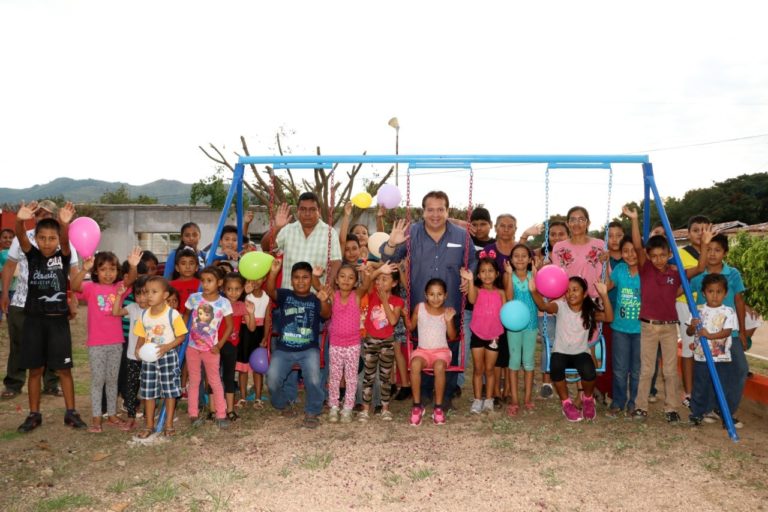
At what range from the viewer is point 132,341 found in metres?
4.80

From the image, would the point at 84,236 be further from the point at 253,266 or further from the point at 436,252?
the point at 436,252

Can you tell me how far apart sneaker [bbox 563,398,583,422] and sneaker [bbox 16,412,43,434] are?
4315 millimetres

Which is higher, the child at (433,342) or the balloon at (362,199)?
the balloon at (362,199)

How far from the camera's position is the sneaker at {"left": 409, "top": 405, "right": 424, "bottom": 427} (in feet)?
16.3

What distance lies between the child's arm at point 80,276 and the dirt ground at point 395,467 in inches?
44.6

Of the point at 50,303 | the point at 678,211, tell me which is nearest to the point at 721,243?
the point at 50,303

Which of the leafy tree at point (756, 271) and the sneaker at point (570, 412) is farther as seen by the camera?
the leafy tree at point (756, 271)

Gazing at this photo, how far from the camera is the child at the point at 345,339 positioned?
511 centimetres

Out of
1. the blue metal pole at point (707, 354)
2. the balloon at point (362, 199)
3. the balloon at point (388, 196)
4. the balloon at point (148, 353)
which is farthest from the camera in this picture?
the balloon at point (362, 199)

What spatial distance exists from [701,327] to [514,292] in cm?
151

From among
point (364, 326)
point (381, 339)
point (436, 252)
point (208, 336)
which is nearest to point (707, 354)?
point (436, 252)

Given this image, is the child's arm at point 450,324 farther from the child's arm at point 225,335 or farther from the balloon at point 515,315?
the child's arm at point 225,335

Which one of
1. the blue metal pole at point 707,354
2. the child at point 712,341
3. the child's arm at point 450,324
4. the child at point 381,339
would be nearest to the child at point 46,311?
the child at point 381,339

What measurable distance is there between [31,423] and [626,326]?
194 inches
